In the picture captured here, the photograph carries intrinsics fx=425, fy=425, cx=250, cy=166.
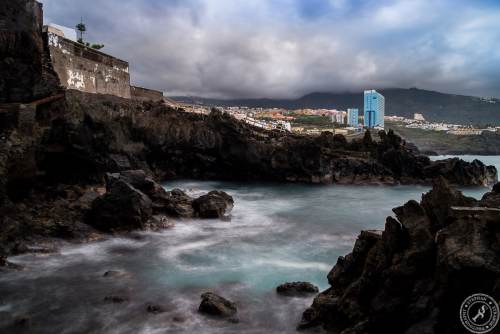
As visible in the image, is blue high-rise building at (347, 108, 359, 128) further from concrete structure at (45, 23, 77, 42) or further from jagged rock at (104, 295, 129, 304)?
jagged rock at (104, 295, 129, 304)

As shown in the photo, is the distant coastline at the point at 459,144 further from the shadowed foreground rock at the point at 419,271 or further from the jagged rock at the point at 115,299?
the jagged rock at the point at 115,299

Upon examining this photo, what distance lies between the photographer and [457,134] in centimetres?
17050

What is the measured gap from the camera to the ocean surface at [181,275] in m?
10.6

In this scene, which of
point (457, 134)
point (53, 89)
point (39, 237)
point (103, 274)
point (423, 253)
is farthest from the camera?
point (457, 134)

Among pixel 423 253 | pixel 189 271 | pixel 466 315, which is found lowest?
pixel 189 271

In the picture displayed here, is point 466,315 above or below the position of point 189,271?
above

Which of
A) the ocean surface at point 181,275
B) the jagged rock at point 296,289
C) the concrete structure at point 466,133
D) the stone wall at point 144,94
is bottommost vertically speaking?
the ocean surface at point 181,275

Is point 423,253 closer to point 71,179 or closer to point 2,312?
point 2,312

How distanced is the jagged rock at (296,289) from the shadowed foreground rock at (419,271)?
165 cm

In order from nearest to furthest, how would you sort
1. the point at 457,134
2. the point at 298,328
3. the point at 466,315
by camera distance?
the point at 466,315, the point at 298,328, the point at 457,134

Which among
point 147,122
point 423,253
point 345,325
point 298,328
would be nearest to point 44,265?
point 298,328

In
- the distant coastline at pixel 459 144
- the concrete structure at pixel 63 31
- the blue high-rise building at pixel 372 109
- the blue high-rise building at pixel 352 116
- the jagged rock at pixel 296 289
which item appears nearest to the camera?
the jagged rock at pixel 296 289

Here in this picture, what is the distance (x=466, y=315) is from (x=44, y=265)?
43.4 feet

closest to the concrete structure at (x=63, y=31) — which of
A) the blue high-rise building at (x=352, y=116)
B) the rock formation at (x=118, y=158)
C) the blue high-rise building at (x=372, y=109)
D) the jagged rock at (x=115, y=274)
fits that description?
the rock formation at (x=118, y=158)
